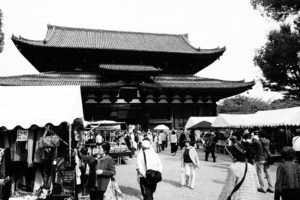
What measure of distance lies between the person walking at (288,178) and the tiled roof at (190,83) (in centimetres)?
1814

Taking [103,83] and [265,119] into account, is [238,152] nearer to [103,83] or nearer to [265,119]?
[265,119]

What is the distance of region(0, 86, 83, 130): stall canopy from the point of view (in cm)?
647

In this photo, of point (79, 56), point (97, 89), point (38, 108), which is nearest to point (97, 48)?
point (79, 56)

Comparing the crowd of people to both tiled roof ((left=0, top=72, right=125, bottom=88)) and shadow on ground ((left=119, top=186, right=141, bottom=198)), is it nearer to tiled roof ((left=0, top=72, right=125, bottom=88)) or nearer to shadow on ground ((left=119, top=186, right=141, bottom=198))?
shadow on ground ((left=119, top=186, right=141, bottom=198))

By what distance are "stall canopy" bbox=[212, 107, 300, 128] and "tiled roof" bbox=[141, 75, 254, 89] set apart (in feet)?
19.5

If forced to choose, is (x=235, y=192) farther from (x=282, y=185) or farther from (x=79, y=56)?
(x=79, y=56)

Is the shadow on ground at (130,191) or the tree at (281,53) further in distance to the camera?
the tree at (281,53)

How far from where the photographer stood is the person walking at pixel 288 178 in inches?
186

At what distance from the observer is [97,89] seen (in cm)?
2155

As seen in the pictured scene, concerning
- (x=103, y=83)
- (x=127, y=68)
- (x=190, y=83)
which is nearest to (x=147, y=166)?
(x=103, y=83)

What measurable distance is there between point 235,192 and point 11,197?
220 inches

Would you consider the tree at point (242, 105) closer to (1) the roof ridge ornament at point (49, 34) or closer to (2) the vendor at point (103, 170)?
(1) the roof ridge ornament at point (49, 34)

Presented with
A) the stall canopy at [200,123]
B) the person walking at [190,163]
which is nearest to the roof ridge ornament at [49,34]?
the stall canopy at [200,123]

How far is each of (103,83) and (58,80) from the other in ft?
12.1
